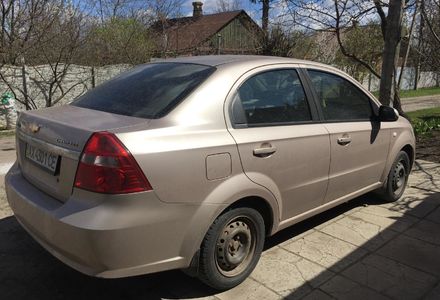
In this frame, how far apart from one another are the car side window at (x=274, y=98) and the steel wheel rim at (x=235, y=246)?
769mm

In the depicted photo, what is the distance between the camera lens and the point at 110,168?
8.37 feet

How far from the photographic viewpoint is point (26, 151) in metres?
3.27

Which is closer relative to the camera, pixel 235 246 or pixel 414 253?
pixel 235 246

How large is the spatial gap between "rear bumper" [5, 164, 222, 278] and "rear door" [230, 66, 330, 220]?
1.89ft

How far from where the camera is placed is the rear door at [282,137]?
3.23m

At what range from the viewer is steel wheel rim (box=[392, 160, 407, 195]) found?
17.2ft

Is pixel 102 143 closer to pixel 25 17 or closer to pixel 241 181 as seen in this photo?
pixel 241 181

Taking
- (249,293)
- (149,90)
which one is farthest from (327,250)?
(149,90)

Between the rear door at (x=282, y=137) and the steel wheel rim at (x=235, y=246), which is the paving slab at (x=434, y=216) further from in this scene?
the steel wheel rim at (x=235, y=246)

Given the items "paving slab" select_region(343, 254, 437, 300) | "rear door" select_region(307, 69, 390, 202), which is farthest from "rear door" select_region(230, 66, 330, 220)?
"paving slab" select_region(343, 254, 437, 300)

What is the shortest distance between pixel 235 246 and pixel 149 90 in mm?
1326

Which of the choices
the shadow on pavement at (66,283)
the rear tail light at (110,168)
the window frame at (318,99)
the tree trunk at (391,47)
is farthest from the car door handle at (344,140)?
the tree trunk at (391,47)

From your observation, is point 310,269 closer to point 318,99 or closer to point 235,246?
point 235,246

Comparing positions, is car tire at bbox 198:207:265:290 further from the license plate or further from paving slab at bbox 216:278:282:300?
the license plate
